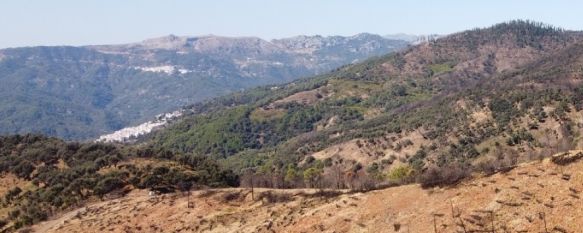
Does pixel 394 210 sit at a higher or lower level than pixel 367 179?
higher

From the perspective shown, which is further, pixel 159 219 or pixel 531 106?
pixel 531 106

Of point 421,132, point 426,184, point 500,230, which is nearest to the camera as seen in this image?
point 500,230

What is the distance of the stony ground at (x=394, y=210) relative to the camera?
38969 mm

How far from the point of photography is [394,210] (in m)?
47.7

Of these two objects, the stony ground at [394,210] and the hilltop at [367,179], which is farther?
the hilltop at [367,179]

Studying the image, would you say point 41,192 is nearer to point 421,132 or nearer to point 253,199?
point 253,199

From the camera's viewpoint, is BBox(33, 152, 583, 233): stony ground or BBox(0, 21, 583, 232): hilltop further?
BBox(0, 21, 583, 232): hilltop

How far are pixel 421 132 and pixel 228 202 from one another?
5361 inches

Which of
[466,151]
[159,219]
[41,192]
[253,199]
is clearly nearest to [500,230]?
[253,199]

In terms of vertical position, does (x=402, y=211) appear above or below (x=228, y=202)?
above

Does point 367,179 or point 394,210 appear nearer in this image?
point 394,210

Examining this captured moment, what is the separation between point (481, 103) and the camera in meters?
199

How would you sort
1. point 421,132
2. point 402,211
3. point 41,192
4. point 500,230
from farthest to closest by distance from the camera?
point 421,132, point 41,192, point 402,211, point 500,230

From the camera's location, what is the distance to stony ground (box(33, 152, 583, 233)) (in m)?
39.0
